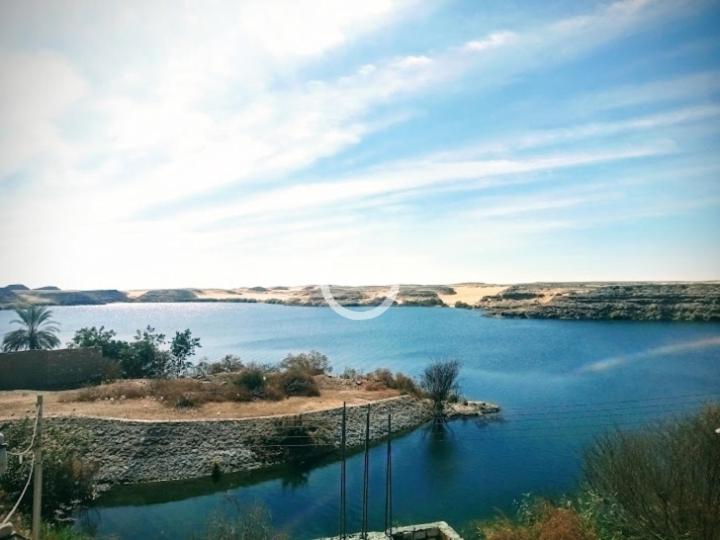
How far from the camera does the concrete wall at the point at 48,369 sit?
95.7ft

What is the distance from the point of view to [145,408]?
89.4 ft

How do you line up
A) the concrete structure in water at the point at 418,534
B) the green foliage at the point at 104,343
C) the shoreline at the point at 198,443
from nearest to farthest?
the concrete structure in water at the point at 418,534
the shoreline at the point at 198,443
the green foliage at the point at 104,343

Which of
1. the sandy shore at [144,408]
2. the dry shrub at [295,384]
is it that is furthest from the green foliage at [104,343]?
the dry shrub at [295,384]

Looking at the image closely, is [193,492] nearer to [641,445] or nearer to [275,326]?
[641,445]

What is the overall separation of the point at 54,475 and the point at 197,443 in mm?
6643

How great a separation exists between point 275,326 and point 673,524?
315 feet

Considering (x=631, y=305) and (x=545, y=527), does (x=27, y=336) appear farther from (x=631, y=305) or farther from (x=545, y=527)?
(x=631, y=305)

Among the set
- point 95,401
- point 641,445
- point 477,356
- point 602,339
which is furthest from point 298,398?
point 602,339

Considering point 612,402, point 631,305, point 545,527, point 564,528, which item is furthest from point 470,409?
point 631,305

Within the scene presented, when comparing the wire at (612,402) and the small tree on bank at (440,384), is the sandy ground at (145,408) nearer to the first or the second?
the small tree on bank at (440,384)

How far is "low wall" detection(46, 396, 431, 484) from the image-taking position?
73.8ft

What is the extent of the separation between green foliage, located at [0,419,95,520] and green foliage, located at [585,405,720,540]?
1778 centimetres

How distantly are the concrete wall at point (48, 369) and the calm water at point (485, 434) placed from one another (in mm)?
12373

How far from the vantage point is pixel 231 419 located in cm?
2638
